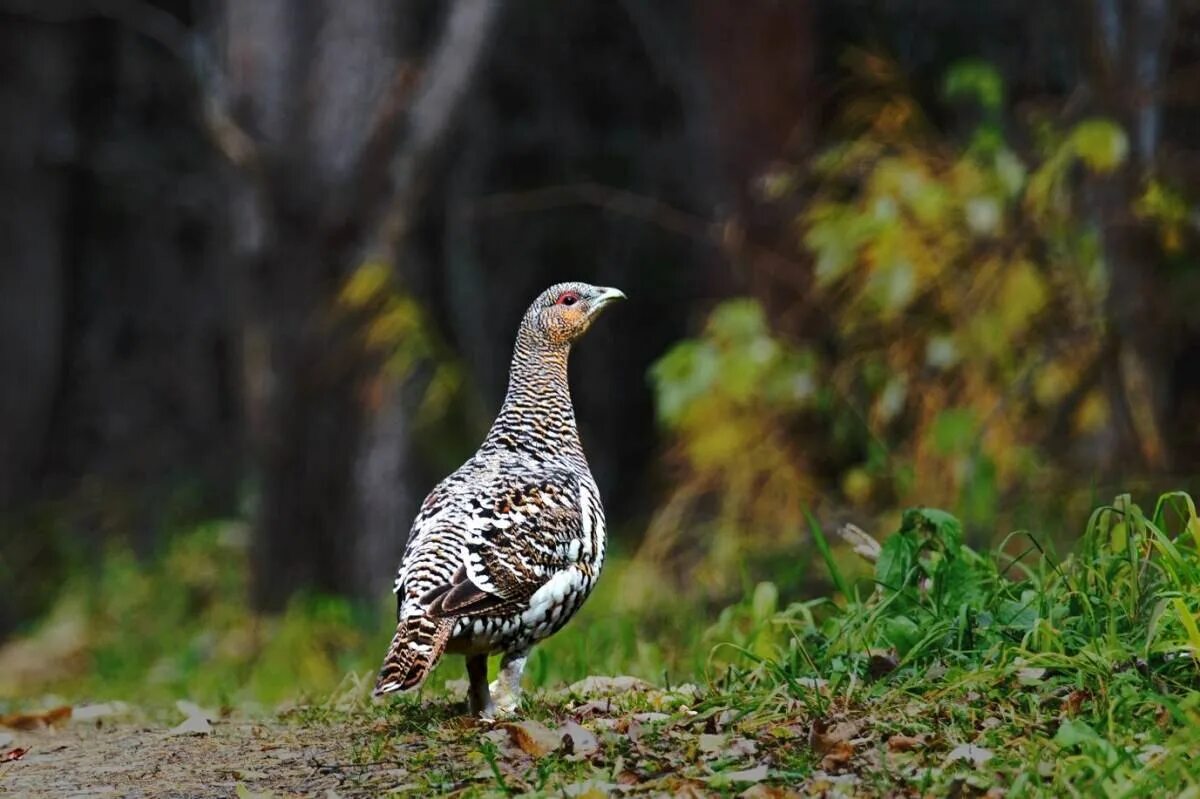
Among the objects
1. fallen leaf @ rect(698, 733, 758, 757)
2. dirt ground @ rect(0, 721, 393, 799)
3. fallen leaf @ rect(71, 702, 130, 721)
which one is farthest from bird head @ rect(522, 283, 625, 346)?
fallen leaf @ rect(71, 702, 130, 721)

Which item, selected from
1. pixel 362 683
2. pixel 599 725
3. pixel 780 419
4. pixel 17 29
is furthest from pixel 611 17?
pixel 599 725

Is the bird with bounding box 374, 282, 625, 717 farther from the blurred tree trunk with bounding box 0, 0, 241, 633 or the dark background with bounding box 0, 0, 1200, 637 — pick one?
the blurred tree trunk with bounding box 0, 0, 241, 633

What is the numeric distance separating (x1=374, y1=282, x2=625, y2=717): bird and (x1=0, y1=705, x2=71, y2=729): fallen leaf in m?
2.29

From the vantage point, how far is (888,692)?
497 cm

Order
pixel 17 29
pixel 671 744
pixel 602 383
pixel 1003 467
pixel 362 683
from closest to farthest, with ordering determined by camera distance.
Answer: pixel 671 744
pixel 362 683
pixel 1003 467
pixel 17 29
pixel 602 383

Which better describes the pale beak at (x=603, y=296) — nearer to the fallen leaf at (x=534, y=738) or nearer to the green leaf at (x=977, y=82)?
the fallen leaf at (x=534, y=738)

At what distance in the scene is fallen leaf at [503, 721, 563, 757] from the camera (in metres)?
4.78

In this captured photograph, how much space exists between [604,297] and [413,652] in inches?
75.3

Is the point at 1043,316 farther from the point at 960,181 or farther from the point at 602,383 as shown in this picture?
the point at 602,383

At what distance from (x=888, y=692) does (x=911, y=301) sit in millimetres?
4866

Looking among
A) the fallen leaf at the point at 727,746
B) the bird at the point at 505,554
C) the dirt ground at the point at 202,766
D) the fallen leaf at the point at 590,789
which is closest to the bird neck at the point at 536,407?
the bird at the point at 505,554

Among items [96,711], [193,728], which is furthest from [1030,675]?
[96,711]

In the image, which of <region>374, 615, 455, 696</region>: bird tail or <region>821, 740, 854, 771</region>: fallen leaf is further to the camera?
<region>374, 615, 455, 696</region>: bird tail

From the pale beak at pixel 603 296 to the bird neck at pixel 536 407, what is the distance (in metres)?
0.21
